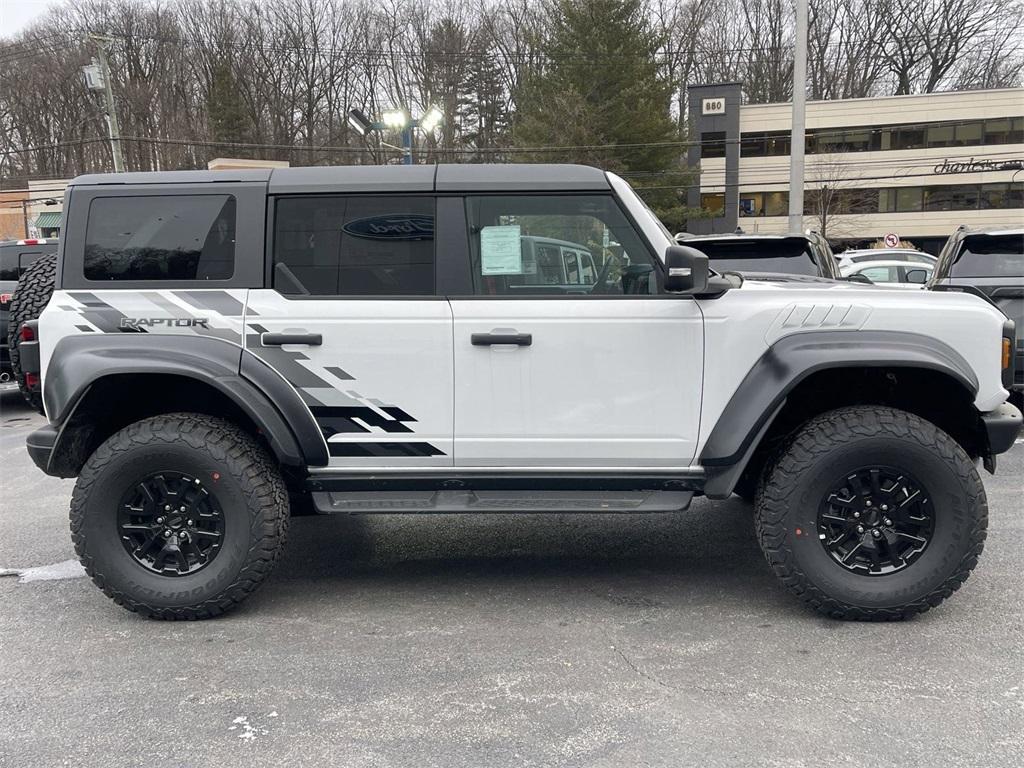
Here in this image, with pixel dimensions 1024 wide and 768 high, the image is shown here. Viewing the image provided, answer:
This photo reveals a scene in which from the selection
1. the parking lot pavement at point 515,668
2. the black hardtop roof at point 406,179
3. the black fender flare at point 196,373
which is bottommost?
the parking lot pavement at point 515,668

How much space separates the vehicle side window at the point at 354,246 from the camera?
3.57 meters

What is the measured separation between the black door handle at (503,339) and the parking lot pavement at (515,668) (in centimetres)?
124

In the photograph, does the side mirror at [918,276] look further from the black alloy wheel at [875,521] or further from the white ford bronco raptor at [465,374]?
the black alloy wheel at [875,521]

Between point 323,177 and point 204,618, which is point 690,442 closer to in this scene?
point 323,177

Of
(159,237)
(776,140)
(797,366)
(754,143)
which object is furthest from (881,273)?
(776,140)

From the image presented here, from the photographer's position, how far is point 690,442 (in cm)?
353

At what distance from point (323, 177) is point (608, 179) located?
4.22ft

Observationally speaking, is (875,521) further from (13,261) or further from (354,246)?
(13,261)

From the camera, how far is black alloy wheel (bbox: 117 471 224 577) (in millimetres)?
3574

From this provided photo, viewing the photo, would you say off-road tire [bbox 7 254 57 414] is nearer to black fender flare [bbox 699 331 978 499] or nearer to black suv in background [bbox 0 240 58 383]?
black fender flare [bbox 699 331 978 499]

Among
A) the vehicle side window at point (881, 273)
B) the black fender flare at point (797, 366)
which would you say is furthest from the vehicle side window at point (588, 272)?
the vehicle side window at point (881, 273)

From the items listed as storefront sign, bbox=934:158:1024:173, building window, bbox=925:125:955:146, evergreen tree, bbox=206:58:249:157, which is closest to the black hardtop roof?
evergreen tree, bbox=206:58:249:157

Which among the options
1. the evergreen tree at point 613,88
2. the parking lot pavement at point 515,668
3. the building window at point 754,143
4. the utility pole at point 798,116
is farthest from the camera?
the building window at point 754,143

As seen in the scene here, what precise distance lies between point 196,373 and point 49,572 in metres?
1.82
